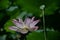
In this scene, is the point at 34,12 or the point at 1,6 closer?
the point at 34,12

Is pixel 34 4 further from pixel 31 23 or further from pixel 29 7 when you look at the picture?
pixel 31 23

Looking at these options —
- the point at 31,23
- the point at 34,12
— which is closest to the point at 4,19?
the point at 34,12

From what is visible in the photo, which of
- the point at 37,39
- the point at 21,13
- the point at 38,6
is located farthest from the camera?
the point at 21,13

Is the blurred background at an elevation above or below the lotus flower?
above

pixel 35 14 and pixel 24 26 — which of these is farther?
pixel 35 14

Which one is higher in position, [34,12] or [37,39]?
[34,12]

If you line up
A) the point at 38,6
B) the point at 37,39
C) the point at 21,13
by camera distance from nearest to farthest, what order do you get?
the point at 37,39 < the point at 38,6 < the point at 21,13

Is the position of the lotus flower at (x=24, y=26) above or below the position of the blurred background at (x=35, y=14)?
below
